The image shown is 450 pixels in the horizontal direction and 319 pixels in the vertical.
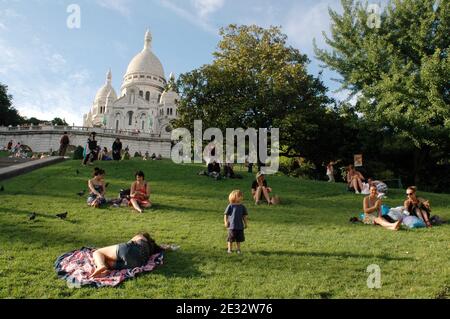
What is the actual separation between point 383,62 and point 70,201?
71.0ft

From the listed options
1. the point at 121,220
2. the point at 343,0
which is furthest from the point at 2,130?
the point at 121,220

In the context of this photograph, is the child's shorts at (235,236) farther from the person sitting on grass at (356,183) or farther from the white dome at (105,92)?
the white dome at (105,92)

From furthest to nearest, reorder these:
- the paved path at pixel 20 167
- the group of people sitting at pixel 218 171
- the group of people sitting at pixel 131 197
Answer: the group of people sitting at pixel 218 171 → the paved path at pixel 20 167 → the group of people sitting at pixel 131 197

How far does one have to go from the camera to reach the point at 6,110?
82.2 m

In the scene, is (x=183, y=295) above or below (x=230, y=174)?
below

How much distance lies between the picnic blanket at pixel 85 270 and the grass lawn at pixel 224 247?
0.17 metres

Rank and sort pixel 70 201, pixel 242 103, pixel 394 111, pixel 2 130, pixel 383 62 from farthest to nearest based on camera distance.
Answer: pixel 2 130 < pixel 242 103 < pixel 383 62 < pixel 394 111 < pixel 70 201

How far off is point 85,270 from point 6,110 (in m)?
83.2

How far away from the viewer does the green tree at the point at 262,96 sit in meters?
33.9

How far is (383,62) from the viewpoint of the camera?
2900 centimetres

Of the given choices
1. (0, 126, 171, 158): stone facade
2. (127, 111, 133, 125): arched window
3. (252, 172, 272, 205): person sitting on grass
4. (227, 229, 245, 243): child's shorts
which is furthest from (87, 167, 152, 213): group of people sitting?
(127, 111, 133, 125): arched window

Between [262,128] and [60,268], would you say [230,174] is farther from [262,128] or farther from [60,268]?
[60,268]

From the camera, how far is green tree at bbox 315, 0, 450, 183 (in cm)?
2595

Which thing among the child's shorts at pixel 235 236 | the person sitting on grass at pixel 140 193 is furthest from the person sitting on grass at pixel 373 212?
the person sitting on grass at pixel 140 193
